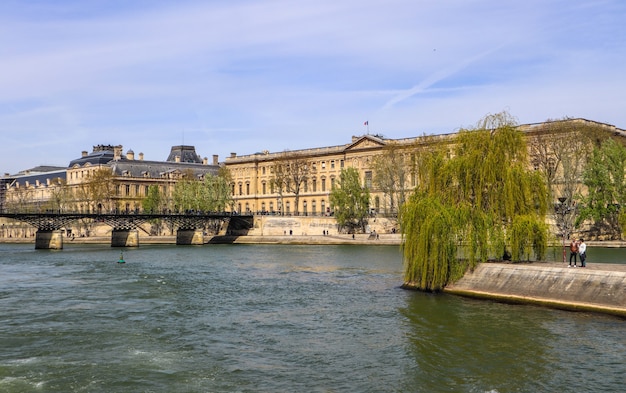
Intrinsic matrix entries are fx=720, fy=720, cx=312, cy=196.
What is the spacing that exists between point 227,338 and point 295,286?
654 inches

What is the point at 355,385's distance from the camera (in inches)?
829

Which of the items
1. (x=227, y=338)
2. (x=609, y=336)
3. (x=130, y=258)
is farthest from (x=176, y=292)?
(x=130, y=258)

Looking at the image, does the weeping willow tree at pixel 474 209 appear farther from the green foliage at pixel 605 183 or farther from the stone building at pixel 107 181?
the stone building at pixel 107 181

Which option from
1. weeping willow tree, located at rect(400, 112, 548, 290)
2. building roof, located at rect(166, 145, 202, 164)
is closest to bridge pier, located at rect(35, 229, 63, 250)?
weeping willow tree, located at rect(400, 112, 548, 290)

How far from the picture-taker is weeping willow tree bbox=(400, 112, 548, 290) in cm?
3725

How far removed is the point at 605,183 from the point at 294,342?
199ft

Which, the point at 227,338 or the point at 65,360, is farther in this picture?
the point at 227,338

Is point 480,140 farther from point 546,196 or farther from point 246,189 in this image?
point 246,189

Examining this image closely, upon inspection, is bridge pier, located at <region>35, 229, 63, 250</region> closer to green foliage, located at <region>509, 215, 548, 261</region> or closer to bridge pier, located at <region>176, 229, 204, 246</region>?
bridge pier, located at <region>176, 229, 204, 246</region>

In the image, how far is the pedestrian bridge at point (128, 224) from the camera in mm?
96125

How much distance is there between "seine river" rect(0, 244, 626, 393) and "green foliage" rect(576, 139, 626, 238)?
141 ft

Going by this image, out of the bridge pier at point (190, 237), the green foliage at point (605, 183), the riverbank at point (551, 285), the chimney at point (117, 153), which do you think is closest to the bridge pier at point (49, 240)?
the bridge pier at point (190, 237)

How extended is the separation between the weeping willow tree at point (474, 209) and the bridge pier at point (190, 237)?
7127 cm

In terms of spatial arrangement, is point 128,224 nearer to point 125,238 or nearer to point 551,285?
point 125,238
